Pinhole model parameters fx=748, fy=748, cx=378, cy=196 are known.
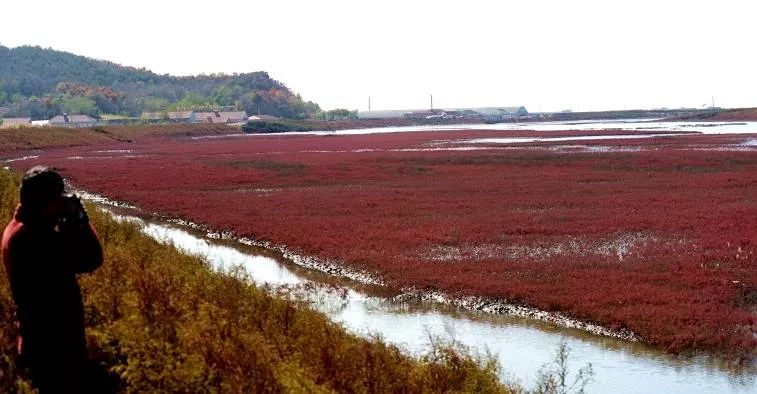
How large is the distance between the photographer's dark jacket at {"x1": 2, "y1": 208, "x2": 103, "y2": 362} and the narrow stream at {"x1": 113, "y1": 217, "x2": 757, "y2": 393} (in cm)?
612

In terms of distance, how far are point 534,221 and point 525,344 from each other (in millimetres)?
14005

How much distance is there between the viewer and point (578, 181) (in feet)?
141

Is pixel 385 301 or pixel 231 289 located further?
pixel 385 301

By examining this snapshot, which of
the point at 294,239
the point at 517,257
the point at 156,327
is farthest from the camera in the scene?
the point at 294,239

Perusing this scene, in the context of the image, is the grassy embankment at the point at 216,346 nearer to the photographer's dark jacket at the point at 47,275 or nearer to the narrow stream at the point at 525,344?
the photographer's dark jacket at the point at 47,275

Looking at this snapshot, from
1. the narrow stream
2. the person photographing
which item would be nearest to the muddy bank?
the narrow stream

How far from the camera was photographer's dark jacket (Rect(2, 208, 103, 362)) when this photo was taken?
5762 millimetres

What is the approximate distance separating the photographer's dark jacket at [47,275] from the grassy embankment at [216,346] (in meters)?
0.42

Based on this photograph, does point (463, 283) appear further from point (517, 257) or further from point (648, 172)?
point (648, 172)

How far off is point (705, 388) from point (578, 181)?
99.0 feet

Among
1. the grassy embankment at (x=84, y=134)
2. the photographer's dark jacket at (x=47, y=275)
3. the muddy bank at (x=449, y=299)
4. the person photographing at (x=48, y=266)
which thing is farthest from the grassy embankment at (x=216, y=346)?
the grassy embankment at (x=84, y=134)

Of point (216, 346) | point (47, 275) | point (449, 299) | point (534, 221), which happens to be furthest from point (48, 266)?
point (534, 221)

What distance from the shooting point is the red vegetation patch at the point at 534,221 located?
61.3 feet

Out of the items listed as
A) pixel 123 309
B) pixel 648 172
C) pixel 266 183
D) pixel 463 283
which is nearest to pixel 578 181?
pixel 648 172
